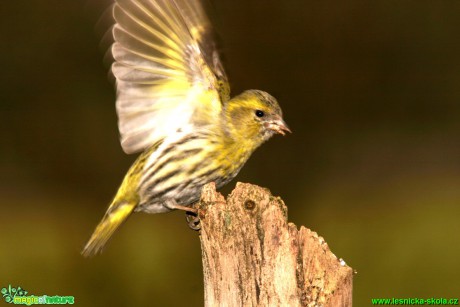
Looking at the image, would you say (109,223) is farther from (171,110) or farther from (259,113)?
(259,113)

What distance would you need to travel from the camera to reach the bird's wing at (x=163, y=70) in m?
2.51

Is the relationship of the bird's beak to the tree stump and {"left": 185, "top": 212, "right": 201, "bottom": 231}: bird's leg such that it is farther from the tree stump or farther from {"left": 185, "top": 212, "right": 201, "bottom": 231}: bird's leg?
the tree stump

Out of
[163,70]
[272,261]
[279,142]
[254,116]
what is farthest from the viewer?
[279,142]

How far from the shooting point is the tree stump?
184 cm

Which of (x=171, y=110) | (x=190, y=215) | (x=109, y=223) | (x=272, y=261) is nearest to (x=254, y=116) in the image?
(x=171, y=110)

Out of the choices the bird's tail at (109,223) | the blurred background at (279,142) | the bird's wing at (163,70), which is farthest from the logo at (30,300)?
the bird's wing at (163,70)

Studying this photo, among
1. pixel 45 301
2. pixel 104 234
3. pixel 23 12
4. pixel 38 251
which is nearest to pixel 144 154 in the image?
pixel 104 234

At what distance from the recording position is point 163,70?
254cm

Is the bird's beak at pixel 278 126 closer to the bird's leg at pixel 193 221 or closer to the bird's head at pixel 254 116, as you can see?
the bird's head at pixel 254 116

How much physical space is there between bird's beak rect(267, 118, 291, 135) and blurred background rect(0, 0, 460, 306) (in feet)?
4.61

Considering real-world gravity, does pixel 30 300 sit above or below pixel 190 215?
below

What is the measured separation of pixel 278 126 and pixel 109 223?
0.70m

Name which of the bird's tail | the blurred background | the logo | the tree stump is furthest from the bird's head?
the blurred background

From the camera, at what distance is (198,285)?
12.9 feet
